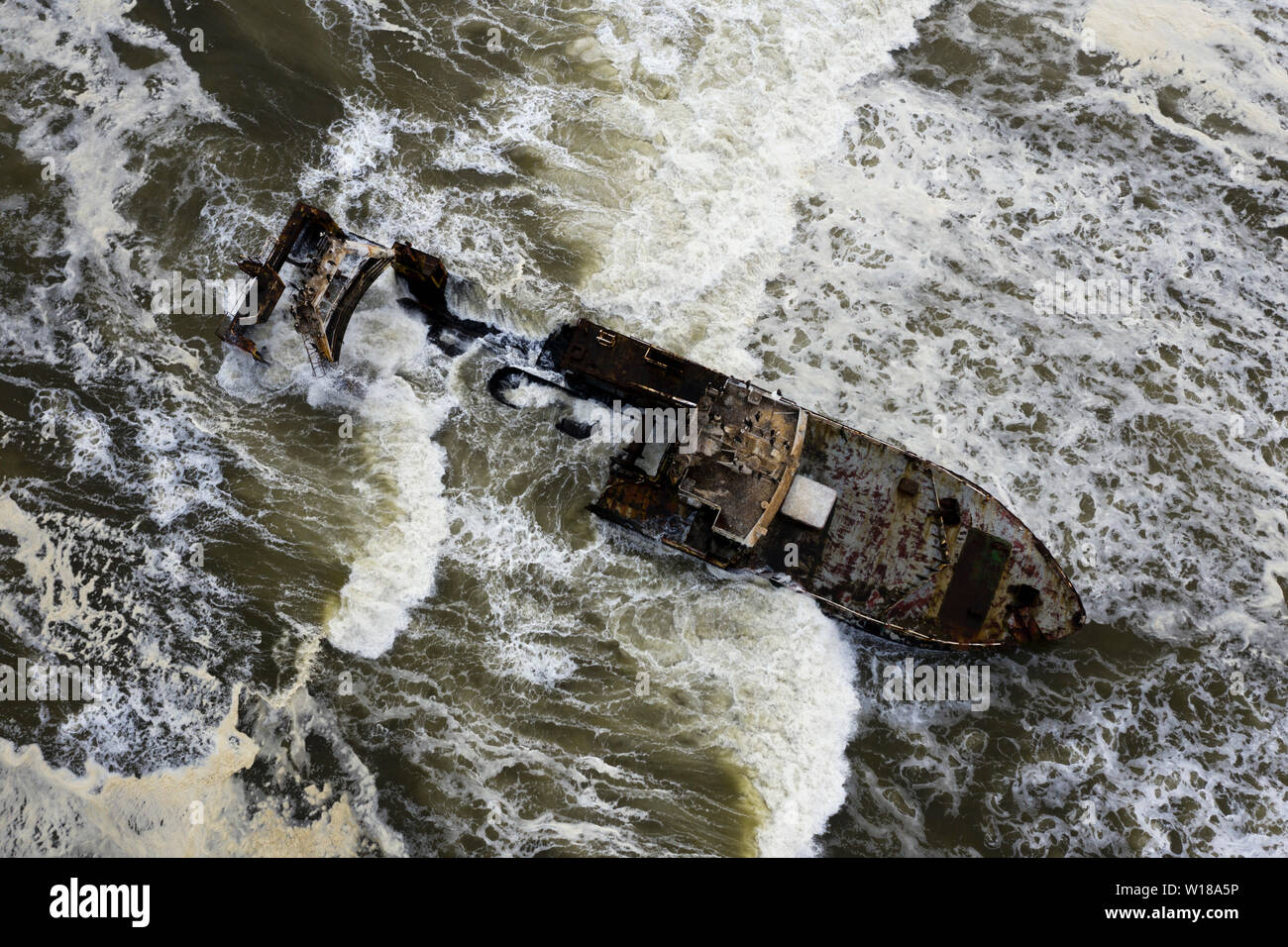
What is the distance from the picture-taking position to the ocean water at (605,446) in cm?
2062

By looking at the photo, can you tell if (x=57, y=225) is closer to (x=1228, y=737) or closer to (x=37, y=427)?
(x=37, y=427)

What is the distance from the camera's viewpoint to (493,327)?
24156 mm

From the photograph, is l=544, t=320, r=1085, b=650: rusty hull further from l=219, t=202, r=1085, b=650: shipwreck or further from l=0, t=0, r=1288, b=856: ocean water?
l=0, t=0, r=1288, b=856: ocean water

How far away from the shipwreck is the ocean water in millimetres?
1952

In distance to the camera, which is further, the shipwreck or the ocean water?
the ocean water

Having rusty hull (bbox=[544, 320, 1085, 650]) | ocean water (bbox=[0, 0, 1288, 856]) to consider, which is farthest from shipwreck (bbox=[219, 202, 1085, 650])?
ocean water (bbox=[0, 0, 1288, 856])

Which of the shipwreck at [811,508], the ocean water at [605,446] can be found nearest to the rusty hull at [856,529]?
the shipwreck at [811,508]

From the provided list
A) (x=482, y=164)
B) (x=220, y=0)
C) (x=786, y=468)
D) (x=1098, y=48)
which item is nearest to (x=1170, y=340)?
(x=1098, y=48)

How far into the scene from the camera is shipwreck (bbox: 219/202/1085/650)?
1997 cm

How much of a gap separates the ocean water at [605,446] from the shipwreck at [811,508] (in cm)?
195

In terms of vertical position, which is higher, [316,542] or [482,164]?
[482,164]

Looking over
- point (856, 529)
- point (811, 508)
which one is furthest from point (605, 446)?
point (856, 529)

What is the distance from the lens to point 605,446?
23.3 m

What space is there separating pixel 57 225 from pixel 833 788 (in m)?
29.2
